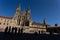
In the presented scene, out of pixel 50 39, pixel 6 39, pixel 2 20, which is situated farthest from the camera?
pixel 2 20

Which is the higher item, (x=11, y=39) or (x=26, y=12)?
(x=26, y=12)

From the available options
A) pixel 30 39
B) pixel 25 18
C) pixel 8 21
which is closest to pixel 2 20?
pixel 8 21

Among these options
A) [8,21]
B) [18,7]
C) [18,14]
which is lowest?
[8,21]

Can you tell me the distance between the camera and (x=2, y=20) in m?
62.1

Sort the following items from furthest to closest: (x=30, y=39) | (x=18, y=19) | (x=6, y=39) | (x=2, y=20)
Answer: (x=18, y=19) < (x=2, y=20) < (x=30, y=39) < (x=6, y=39)

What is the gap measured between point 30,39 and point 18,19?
56.6 metres

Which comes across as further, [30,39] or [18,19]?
[18,19]

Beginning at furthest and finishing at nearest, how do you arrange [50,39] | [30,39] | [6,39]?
[50,39], [30,39], [6,39]

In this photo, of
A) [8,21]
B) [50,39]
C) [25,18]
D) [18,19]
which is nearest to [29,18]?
[25,18]

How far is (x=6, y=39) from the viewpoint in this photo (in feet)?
40.1

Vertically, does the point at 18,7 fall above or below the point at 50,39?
above

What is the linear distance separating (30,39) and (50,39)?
9.50ft

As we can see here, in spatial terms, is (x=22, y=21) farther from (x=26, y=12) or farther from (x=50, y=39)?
(x=50, y=39)

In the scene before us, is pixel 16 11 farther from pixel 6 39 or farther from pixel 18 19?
pixel 6 39
